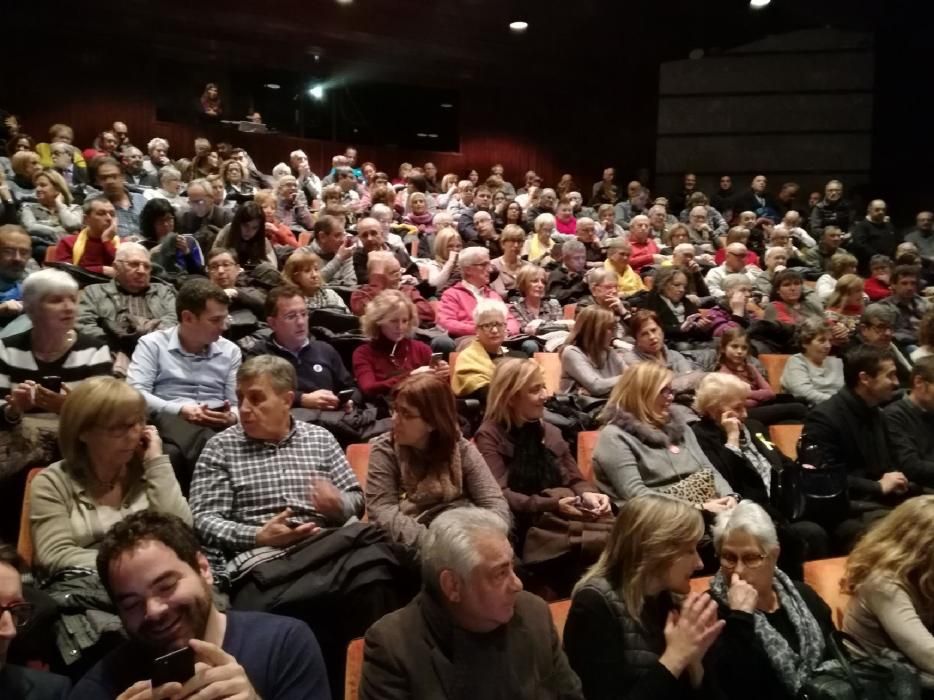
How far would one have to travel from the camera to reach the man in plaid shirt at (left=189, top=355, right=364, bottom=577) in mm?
2020

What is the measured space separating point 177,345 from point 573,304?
2.69m

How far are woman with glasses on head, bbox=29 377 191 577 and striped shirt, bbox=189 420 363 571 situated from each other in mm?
81

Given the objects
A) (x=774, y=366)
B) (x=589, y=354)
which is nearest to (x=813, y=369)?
(x=774, y=366)

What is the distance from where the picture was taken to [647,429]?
2641mm

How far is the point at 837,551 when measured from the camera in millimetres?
2785

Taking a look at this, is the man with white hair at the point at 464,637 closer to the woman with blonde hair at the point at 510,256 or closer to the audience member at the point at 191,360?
the audience member at the point at 191,360

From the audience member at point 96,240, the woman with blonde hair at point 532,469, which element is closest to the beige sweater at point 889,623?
the woman with blonde hair at point 532,469

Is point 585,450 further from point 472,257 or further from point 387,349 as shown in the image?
point 472,257

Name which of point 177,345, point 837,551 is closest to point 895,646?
point 837,551

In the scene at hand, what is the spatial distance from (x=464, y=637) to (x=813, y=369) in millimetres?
2915

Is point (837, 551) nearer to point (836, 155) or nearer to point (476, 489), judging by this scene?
point (476, 489)

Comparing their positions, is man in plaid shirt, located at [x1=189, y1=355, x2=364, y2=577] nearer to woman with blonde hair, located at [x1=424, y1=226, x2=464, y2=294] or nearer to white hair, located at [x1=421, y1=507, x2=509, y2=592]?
white hair, located at [x1=421, y1=507, x2=509, y2=592]

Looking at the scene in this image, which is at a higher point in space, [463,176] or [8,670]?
[463,176]

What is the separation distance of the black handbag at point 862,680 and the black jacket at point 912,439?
128 cm
